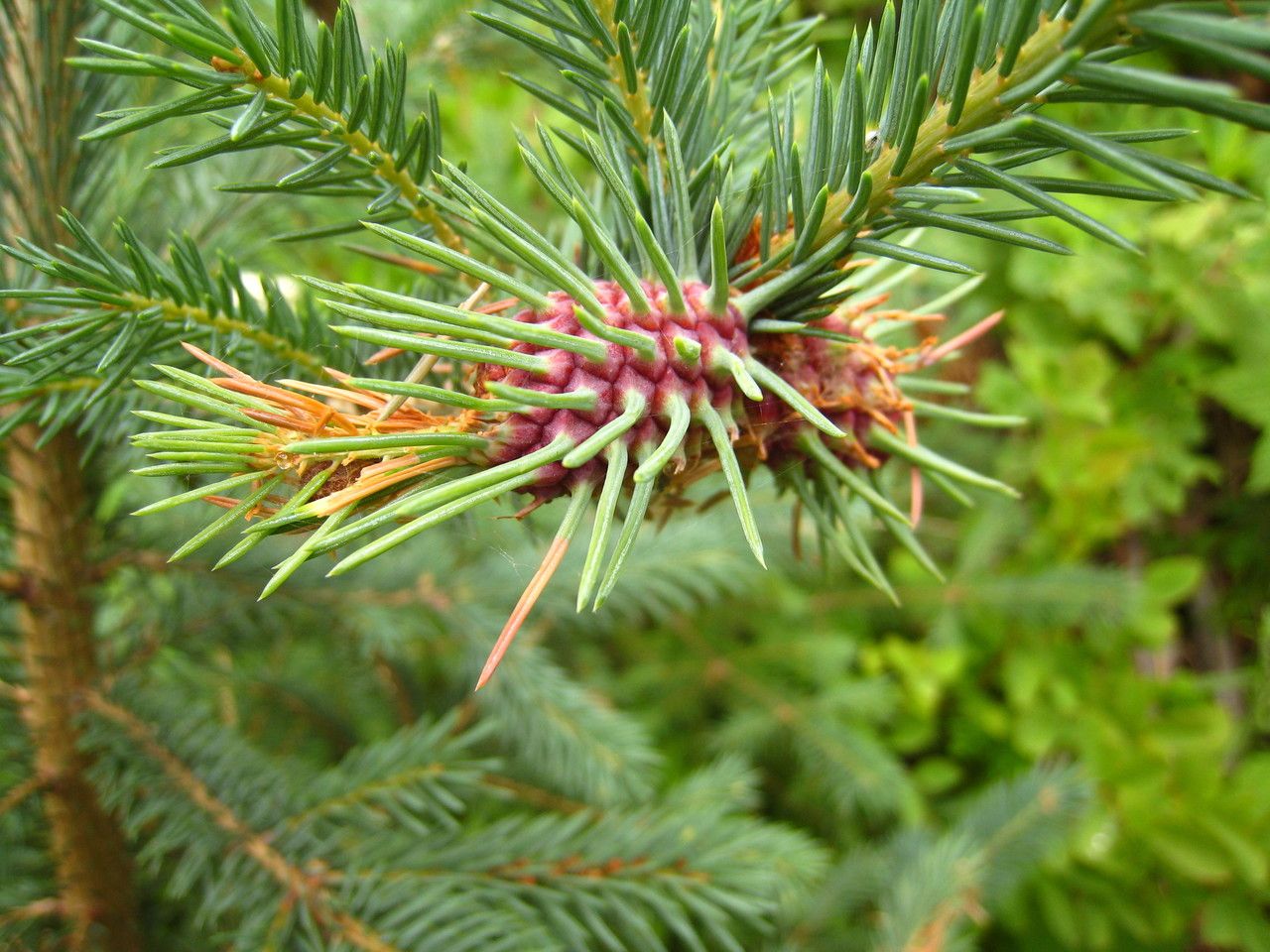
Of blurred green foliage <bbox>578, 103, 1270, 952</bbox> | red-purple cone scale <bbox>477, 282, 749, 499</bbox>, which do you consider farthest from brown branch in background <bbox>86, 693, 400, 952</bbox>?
blurred green foliage <bbox>578, 103, 1270, 952</bbox>

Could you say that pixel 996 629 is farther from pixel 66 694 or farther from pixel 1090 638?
pixel 66 694

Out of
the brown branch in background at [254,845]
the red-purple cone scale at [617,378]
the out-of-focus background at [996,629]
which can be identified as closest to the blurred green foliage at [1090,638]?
the out-of-focus background at [996,629]

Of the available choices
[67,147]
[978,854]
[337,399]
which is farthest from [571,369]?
[978,854]

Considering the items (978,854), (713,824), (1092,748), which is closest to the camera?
(713,824)

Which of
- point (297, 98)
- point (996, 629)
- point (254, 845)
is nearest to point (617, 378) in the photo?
point (297, 98)

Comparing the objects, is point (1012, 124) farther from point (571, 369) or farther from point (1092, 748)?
point (1092, 748)

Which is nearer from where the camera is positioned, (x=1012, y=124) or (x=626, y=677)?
(x=1012, y=124)

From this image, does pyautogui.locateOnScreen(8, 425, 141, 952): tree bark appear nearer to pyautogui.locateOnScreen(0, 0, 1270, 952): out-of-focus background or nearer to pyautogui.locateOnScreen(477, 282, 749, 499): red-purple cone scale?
pyautogui.locateOnScreen(0, 0, 1270, 952): out-of-focus background
